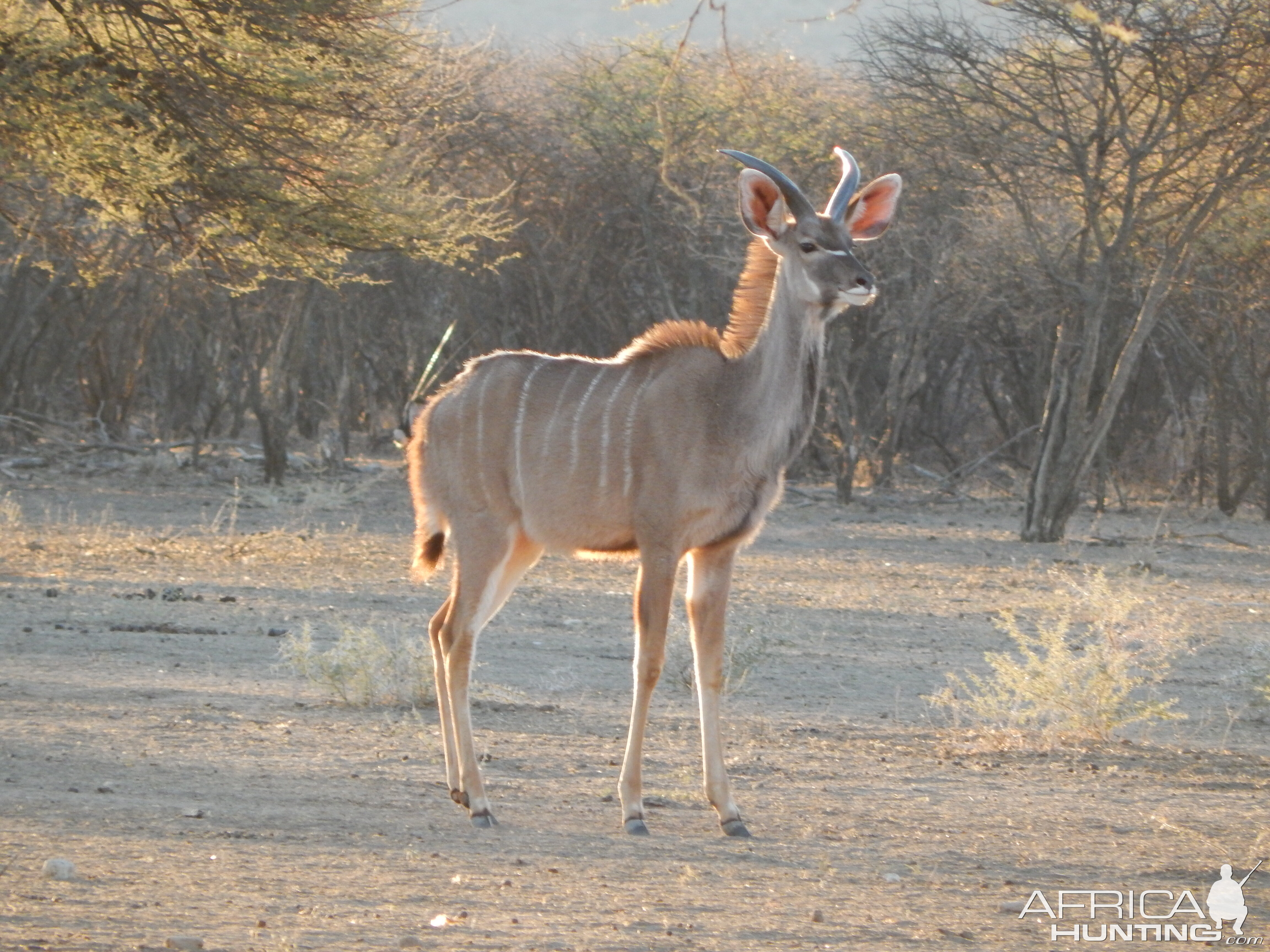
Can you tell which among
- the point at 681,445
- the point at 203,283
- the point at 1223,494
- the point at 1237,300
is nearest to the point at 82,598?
the point at 681,445

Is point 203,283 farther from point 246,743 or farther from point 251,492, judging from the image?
point 246,743

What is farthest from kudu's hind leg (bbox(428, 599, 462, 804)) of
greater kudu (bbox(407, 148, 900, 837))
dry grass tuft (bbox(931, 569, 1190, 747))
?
dry grass tuft (bbox(931, 569, 1190, 747))

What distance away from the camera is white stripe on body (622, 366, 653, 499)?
17.5 ft

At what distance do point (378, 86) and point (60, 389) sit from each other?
15608 millimetres

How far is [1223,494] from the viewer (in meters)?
20.0

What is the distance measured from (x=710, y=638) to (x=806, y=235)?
148 cm

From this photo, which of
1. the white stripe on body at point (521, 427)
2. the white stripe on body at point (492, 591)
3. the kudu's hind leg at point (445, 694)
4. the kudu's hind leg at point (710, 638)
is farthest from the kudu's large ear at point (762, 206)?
the kudu's hind leg at point (445, 694)

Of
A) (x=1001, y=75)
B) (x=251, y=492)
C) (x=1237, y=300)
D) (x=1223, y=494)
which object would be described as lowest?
(x=251, y=492)

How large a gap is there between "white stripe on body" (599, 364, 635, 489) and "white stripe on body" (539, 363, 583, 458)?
7.2 inches

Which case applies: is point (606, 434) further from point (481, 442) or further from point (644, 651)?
point (644, 651)

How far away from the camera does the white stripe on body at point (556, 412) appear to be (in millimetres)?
5512

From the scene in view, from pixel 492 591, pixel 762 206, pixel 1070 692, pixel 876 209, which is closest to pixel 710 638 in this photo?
pixel 492 591

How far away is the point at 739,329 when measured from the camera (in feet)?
18.8

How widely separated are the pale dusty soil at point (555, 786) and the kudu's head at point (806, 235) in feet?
6.22
